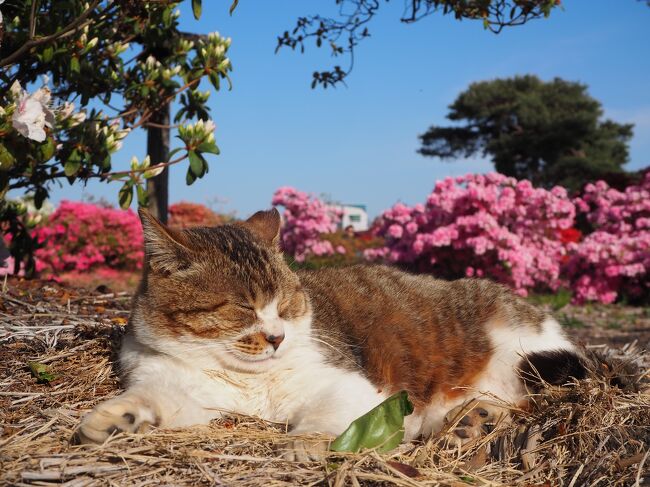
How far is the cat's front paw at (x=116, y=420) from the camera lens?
2.27 meters

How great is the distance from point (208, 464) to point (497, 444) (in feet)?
4.36

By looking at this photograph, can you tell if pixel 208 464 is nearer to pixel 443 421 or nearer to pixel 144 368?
pixel 144 368

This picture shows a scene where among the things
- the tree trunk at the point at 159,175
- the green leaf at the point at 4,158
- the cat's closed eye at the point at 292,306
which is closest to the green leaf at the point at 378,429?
the cat's closed eye at the point at 292,306

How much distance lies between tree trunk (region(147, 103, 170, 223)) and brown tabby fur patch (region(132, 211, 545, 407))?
10.2ft

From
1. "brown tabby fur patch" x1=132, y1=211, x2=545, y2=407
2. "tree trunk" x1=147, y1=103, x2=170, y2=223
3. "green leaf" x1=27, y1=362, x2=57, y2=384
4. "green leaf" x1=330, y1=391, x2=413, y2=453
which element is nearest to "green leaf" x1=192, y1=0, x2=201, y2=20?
"brown tabby fur patch" x1=132, y1=211, x2=545, y2=407

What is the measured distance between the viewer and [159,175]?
6586 millimetres

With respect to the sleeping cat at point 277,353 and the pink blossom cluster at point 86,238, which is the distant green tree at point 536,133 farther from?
the sleeping cat at point 277,353

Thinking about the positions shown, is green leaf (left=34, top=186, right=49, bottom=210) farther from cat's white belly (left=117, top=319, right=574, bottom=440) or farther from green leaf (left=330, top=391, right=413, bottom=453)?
green leaf (left=330, top=391, right=413, bottom=453)

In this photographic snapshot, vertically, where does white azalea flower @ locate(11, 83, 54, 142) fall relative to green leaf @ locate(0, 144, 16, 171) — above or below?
above

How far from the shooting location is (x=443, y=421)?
3.02m

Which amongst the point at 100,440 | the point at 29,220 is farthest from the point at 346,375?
the point at 29,220

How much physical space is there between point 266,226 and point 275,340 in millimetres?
895

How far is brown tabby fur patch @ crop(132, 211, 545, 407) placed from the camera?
2.70 metres

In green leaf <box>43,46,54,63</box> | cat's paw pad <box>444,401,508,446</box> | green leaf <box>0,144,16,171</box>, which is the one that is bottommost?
cat's paw pad <box>444,401,508,446</box>
